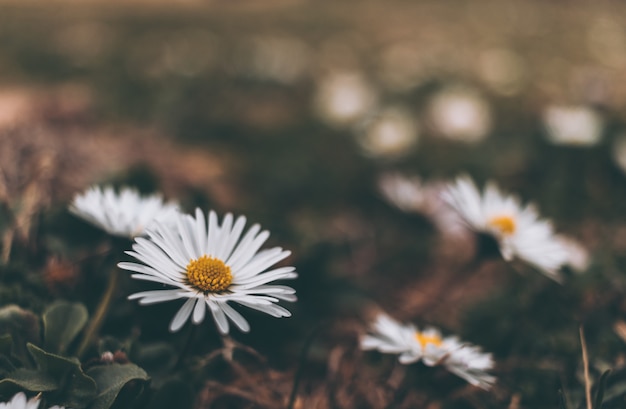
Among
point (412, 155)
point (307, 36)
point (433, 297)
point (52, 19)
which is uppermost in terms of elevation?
point (307, 36)

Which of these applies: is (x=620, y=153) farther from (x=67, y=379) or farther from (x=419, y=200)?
(x=67, y=379)

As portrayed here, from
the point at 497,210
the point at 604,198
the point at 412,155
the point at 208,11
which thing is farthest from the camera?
the point at 208,11

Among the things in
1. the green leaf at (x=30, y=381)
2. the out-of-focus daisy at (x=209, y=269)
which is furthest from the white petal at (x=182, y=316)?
the green leaf at (x=30, y=381)

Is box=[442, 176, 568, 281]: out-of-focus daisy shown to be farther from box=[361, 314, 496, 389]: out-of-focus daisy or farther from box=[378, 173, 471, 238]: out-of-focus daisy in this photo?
box=[378, 173, 471, 238]: out-of-focus daisy

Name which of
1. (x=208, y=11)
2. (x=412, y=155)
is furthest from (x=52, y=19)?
(x=412, y=155)

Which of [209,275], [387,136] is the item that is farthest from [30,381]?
[387,136]

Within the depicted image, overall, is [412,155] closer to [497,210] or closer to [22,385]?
[497,210]
